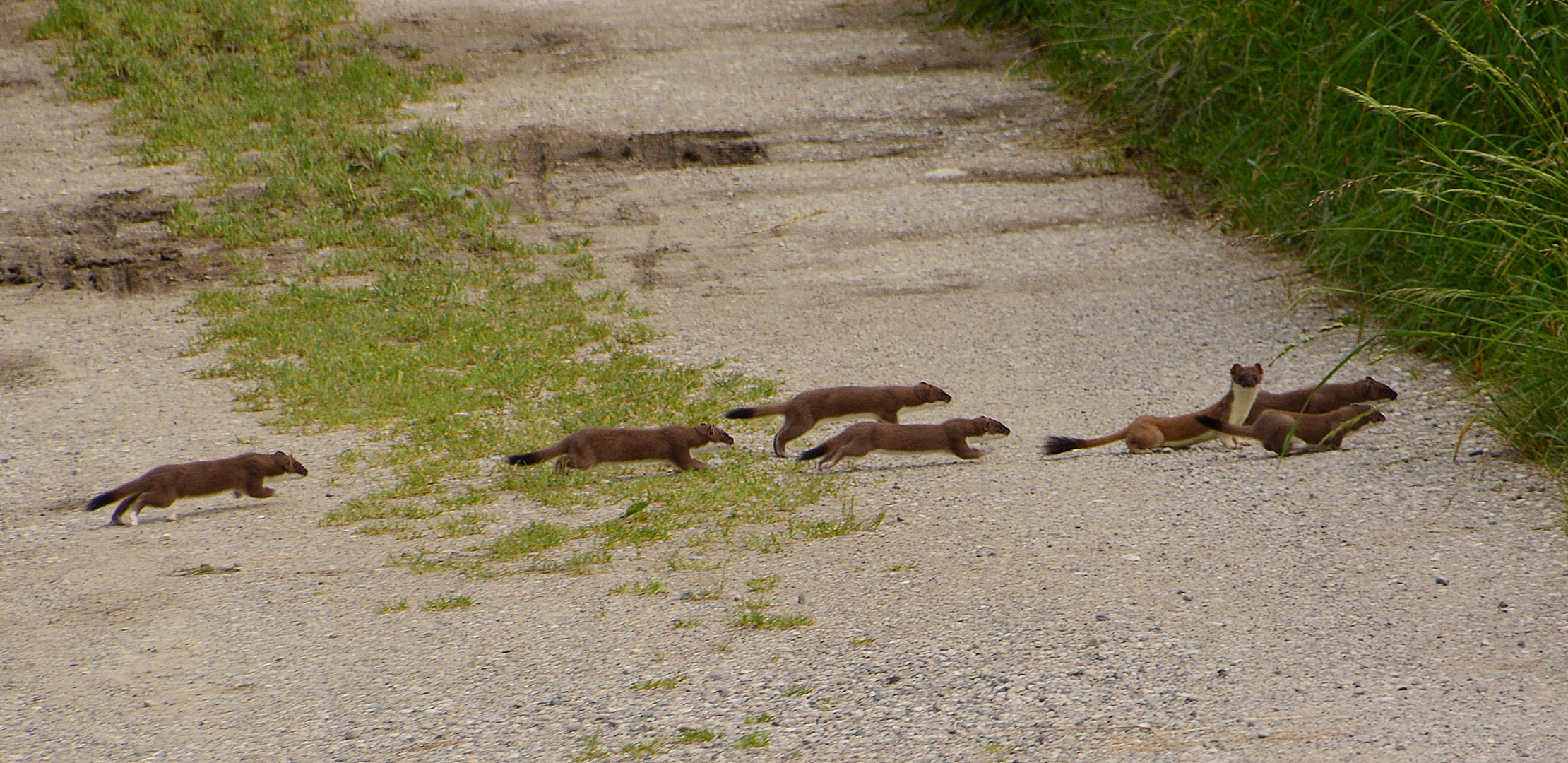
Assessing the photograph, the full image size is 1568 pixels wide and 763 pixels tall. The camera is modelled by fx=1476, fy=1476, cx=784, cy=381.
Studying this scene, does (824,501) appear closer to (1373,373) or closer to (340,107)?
(1373,373)

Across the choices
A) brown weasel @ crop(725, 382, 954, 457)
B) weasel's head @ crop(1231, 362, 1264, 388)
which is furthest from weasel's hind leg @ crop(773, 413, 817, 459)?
weasel's head @ crop(1231, 362, 1264, 388)

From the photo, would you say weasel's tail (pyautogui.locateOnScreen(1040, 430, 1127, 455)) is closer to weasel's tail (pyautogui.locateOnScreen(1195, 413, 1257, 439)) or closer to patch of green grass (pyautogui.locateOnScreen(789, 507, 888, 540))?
weasel's tail (pyautogui.locateOnScreen(1195, 413, 1257, 439))

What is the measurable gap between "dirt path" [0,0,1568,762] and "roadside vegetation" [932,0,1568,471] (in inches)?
13.5

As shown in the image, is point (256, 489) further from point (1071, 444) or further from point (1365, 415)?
point (1365, 415)

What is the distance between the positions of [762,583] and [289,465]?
234 centimetres

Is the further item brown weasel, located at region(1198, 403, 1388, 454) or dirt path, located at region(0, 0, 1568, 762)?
brown weasel, located at region(1198, 403, 1388, 454)

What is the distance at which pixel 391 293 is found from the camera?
30.3ft

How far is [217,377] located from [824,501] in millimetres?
3907

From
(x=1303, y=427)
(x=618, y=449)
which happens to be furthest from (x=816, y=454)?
(x=1303, y=427)

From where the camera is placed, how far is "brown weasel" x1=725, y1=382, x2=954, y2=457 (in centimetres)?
659

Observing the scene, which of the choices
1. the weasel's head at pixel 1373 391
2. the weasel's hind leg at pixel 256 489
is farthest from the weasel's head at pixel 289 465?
the weasel's head at pixel 1373 391

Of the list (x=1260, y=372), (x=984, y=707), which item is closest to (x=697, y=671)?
(x=984, y=707)

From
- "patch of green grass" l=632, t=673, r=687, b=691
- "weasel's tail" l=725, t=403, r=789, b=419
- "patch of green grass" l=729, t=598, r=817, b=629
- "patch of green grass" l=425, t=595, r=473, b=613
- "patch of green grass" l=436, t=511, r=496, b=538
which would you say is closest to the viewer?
"patch of green grass" l=632, t=673, r=687, b=691

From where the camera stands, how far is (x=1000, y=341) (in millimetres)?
8227
